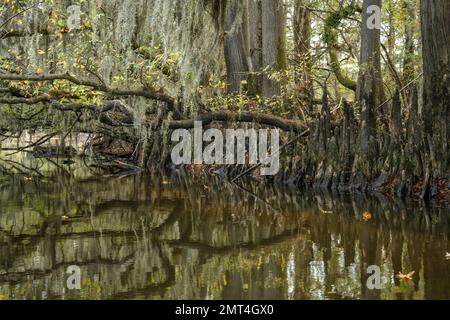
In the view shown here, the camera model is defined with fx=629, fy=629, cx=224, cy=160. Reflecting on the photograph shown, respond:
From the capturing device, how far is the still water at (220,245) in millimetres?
3627

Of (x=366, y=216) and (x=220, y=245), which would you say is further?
(x=366, y=216)

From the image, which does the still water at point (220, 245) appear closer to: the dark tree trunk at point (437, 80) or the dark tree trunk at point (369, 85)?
the dark tree trunk at point (437, 80)

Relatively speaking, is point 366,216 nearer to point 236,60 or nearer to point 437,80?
point 437,80

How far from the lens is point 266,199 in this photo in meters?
7.66

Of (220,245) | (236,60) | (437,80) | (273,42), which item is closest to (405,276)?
(220,245)

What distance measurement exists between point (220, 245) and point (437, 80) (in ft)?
11.9

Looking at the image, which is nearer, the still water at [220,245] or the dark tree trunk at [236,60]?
the still water at [220,245]

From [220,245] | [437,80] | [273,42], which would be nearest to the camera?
[220,245]

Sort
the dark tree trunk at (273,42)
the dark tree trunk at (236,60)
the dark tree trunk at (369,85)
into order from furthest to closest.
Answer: the dark tree trunk at (236,60) → the dark tree trunk at (273,42) → the dark tree trunk at (369,85)

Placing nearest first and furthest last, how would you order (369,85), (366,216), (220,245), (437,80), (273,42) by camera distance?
(220,245) < (366,216) < (437,80) < (369,85) < (273,42)

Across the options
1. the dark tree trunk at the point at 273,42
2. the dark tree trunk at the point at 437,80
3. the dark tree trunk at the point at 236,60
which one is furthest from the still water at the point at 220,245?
the dark tree trunk at the point at 236,60

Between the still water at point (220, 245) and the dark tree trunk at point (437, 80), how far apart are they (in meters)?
0.69

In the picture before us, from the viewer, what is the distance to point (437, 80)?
7.07 m

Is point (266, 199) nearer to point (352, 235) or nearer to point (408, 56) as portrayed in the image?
point (352, 235)
